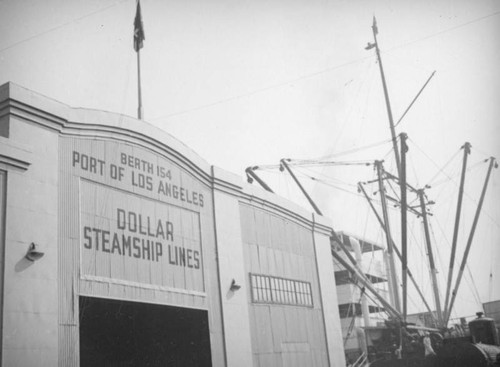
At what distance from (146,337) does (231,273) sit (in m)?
3.82

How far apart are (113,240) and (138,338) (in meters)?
5.57

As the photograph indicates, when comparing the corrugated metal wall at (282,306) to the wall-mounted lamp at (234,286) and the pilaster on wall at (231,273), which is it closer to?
the pilaster on wall at (231,273)

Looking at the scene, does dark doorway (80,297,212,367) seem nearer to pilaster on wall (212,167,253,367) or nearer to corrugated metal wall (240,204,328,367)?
pilaster on wall (212,167,253,367)

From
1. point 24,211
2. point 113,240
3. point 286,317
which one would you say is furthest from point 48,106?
point 286,317

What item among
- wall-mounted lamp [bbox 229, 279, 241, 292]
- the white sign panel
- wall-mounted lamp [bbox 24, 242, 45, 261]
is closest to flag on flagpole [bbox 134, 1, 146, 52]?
the white sign panel

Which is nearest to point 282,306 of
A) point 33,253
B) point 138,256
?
point 138,256

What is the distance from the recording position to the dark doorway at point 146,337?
18.6m

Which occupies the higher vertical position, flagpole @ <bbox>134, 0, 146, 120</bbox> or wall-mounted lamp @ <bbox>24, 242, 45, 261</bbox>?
flagpole @ <bbox>134, 0, 146, 120</bbox>

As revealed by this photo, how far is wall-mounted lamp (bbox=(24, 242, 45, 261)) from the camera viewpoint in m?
13.6

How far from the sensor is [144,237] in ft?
57.7

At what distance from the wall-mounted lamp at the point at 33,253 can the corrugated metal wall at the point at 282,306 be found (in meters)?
9.79

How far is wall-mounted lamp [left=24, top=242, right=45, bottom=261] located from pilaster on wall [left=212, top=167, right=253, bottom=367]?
313 inches

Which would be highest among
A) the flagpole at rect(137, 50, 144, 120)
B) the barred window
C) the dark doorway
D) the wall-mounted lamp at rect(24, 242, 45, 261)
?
the flagpole at rect(137, 50, 144, 120)

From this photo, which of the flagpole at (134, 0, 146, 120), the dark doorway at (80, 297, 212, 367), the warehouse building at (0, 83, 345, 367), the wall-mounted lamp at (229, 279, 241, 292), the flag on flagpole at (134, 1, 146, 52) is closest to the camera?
the warehouse building at (0, 83, 345, 367)
